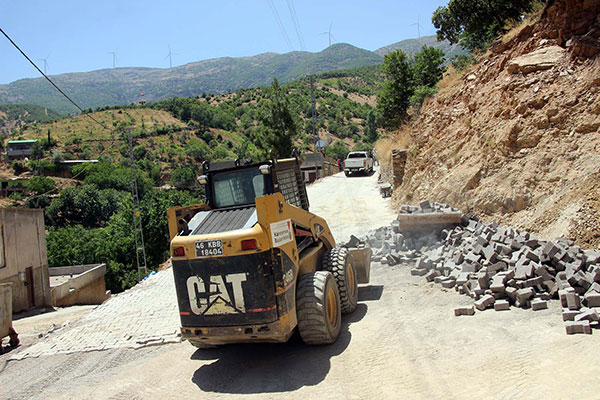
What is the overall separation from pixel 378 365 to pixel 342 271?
1927mm

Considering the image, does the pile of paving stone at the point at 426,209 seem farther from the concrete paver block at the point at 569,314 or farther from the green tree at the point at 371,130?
the green tree at the point at 371,130

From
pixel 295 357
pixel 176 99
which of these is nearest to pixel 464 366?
pixel 295 357

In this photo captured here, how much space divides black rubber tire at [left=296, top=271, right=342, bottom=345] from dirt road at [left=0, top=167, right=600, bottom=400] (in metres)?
0.27

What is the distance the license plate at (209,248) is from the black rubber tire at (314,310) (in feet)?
4.39

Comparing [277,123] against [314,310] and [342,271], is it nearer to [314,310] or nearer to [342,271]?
[342,271]

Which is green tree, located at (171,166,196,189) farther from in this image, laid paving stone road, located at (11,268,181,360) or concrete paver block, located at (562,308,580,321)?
concrete paver block, located at (562,308,580,321)

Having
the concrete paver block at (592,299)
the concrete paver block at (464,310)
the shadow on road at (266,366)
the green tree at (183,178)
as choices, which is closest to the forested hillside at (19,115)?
the green tree at (183,178)

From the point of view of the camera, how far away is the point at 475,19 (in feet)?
72.9

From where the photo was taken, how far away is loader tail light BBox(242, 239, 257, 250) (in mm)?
5898

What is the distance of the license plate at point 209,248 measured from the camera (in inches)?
236

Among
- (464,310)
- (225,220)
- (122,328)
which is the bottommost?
(122,328)

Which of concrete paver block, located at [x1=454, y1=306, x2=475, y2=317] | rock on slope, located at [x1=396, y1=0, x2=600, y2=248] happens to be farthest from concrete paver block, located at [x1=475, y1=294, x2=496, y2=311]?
rock on slope, located at [x1=396, y1=0, x2=600, y2=248]

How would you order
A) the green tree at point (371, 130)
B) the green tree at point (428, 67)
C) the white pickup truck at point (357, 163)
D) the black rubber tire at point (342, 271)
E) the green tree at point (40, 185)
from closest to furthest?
1. the black rubber tire at point (342, 271)
2. the green tree at point (428, 67)
3. the white pickup truck at point (357, 163)
4. the green tree at point (40, 185)
5. the green tree at point (371, 130)

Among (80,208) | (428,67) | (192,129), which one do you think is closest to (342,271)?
(428,67)
